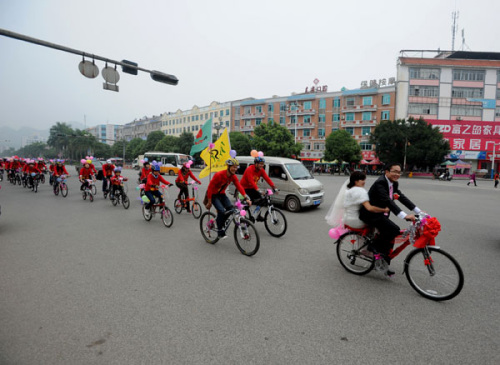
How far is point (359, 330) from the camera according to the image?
2980mm

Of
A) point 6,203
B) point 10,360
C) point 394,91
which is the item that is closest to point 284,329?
point 10,360

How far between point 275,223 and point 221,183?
6.50 ft

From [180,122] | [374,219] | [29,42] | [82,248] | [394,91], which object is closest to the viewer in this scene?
[374,219]

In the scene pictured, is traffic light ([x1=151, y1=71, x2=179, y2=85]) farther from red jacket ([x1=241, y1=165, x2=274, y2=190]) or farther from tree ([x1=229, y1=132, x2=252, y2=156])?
tree ([x1=229, y1=132, x2=252, y2=156])

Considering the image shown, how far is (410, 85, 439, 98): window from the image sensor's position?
49.3 meters

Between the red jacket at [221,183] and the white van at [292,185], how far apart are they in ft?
15.5

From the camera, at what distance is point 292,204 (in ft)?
33.6

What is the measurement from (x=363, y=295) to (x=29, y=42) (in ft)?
31.0

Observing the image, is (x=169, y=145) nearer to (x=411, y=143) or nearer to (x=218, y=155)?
(x=411, y=143)

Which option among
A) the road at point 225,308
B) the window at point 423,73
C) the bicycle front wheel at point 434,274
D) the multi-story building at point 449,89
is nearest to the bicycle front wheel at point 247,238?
the road at point 225,308

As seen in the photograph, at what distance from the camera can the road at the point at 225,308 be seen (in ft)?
8.61

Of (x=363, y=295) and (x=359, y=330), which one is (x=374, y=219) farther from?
(x=359, y=330)

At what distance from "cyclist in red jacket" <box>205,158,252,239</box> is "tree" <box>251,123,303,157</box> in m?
39.0

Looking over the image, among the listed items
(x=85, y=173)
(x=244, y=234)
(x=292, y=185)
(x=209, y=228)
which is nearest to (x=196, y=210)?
(x=209, y=228)
